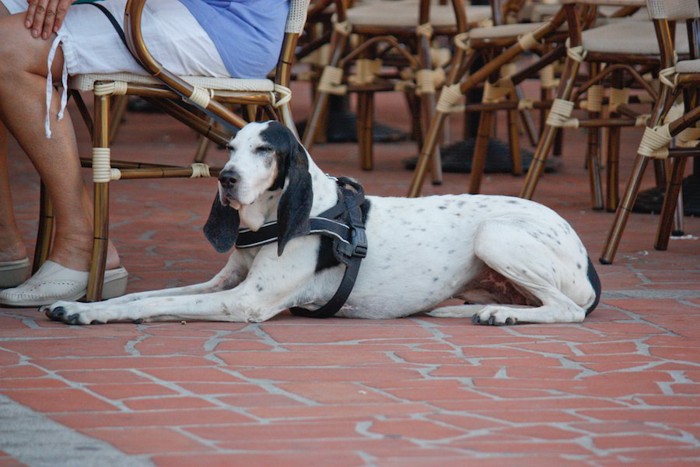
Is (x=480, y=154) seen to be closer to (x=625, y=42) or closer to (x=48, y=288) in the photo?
(x=625, y=42)

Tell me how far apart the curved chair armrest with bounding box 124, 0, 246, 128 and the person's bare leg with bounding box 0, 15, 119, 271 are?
0.77 feet

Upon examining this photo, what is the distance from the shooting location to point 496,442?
2.47 meters

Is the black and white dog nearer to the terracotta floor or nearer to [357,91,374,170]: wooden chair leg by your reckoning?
the terracotta floor

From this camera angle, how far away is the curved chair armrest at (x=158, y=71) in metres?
3.77

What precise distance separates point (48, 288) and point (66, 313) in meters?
0.27

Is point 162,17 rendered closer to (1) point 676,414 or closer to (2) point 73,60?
(2) point 73,60

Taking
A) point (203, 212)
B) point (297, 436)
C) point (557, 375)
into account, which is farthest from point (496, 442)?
point (203, 212)

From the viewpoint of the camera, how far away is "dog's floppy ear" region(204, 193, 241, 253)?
3699 mm

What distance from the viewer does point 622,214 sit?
4.88m

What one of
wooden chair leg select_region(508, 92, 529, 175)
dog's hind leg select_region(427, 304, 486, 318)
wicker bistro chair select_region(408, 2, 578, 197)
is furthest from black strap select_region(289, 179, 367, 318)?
wooden chair leg select_region(508, 92, 529, 175)

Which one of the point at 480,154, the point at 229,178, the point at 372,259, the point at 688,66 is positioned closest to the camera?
the point at 229,178

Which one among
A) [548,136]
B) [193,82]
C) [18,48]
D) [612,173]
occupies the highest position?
[18,48]

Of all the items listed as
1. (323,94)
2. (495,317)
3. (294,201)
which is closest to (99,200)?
(294,201)

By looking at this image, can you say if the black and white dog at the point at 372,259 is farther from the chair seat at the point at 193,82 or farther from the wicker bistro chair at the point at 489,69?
the wicker bistro chair at the point at 489,69
